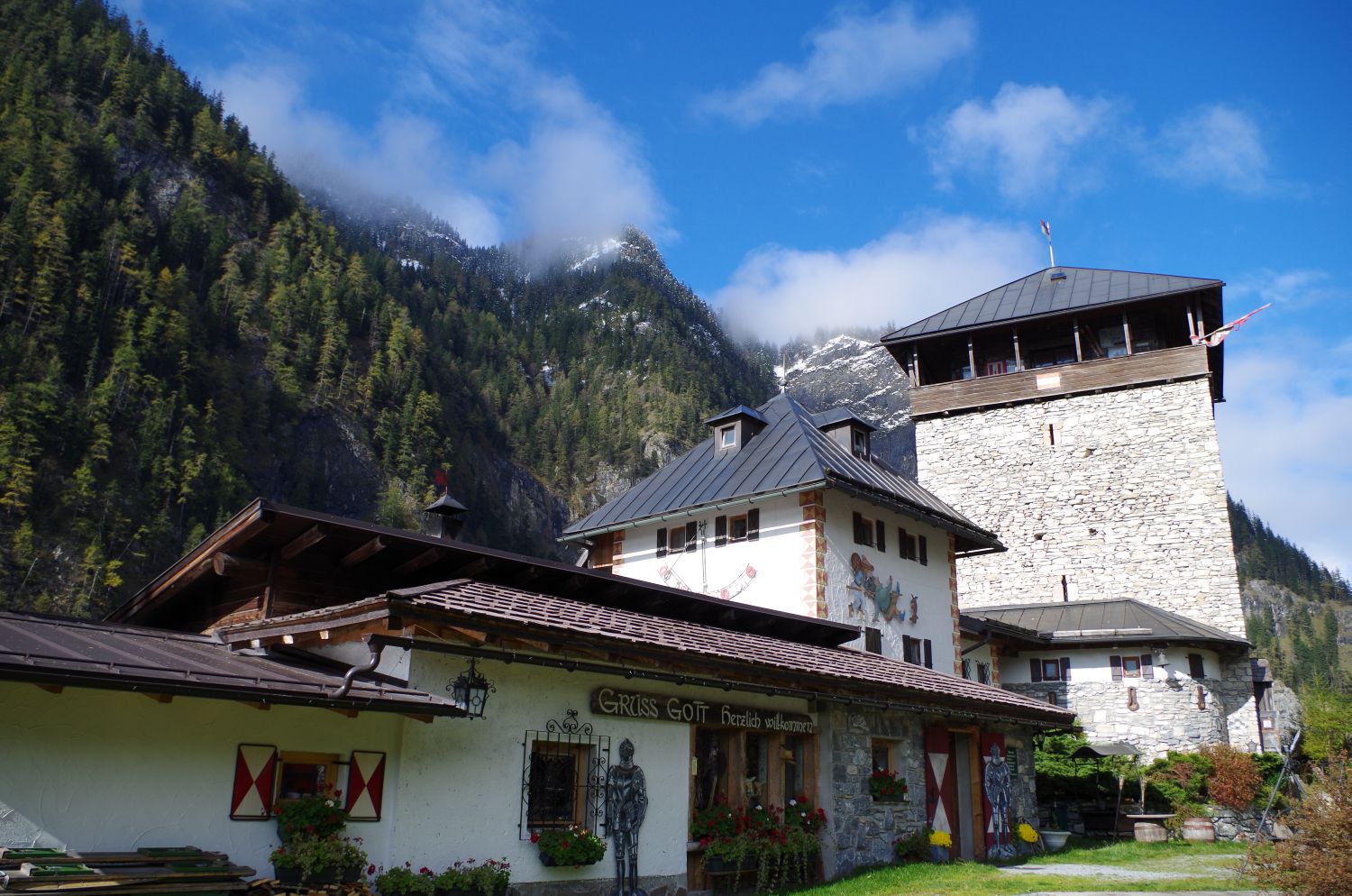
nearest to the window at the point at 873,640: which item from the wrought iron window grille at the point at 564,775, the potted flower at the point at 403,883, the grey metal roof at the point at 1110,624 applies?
the grey metal roof at the point at 1110,624

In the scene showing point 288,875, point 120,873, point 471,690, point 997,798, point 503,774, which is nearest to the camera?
point 120,873

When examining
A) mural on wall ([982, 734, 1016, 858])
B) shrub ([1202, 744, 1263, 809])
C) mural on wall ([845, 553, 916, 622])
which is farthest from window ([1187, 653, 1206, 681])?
mural on wall ([982, 734, 1016, 858])

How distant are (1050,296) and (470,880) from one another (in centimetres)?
3014

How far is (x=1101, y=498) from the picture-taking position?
32.4m

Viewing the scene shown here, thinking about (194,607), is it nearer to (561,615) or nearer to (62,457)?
(561,615)

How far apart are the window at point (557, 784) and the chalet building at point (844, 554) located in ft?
14.5

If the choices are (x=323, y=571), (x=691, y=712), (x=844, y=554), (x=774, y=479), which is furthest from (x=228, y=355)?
(x=691, y=712)

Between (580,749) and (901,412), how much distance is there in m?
100

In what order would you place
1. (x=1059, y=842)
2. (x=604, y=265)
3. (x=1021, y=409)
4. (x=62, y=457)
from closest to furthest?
(x=1059, y=842) → (x=1021, y=409) → (x=62, y=457) → (x=604, y=265)

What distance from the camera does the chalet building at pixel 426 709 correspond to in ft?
28.1

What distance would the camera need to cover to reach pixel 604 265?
12656cm

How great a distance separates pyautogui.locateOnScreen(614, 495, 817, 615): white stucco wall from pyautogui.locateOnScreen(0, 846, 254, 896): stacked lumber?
41.5 ft

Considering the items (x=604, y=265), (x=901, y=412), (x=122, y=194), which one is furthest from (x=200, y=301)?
(x=901, y=412)

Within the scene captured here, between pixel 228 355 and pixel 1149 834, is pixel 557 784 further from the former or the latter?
pixel 228 355
